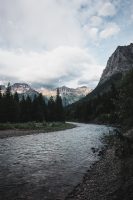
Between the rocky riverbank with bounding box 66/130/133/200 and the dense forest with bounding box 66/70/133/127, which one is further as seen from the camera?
the dense forest with bounding box 66/70/133/127

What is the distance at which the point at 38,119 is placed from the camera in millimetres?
111938

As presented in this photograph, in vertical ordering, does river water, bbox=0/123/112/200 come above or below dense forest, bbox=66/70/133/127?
below

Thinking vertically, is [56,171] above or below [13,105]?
below

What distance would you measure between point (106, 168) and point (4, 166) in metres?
9.72

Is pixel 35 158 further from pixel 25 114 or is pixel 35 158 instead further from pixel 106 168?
pixel 25 114

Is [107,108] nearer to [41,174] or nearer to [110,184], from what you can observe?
[41,174]

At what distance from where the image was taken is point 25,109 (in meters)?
107

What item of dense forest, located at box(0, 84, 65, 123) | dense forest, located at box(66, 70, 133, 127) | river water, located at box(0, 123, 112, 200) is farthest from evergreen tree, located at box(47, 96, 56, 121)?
river water, located at box(0, 123, 112, 200)

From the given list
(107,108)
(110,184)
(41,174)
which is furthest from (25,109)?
(110,184)

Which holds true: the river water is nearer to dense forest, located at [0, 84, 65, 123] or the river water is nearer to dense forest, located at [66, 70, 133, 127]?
dense forest, located at [66, 70, 133, 127]

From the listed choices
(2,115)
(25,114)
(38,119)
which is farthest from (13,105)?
(38,119)

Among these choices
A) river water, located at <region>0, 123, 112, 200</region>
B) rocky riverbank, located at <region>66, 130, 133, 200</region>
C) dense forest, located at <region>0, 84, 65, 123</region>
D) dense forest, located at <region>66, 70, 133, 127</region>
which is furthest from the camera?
dense forest, located at <region>0, 84, 65, 123</region>

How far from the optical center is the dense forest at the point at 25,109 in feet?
295

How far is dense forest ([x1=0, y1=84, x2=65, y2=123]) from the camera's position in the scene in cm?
9000
